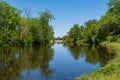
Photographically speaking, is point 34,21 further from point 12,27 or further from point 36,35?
point 12,27

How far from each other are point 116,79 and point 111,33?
2432 inches

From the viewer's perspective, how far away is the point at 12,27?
240 ft

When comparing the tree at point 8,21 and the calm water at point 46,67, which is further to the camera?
the tree at point 8,21

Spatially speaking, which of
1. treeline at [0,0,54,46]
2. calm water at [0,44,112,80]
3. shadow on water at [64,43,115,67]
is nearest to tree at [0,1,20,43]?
treeline at [0,0,54,46]

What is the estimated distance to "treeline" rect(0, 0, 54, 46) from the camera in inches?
2717

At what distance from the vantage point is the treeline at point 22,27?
6900cm

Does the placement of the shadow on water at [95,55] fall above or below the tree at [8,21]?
below

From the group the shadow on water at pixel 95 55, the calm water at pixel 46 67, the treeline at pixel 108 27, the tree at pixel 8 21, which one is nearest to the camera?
the calm water at pixel 46 67

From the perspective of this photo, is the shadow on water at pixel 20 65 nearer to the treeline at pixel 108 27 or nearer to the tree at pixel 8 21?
the treeline at pixel 108 27

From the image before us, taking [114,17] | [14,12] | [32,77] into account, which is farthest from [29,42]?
[32,77]

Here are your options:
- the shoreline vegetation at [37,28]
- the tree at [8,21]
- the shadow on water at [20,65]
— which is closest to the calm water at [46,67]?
the shadow on water at [20,65]

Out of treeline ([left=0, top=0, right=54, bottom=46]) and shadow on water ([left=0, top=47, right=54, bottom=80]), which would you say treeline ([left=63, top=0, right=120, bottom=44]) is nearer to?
treeline ([left=0, top=0, right=54, bottom=46])

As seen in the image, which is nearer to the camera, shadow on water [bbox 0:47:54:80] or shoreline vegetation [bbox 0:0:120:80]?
shadow on water [bbox 0:47:54:80]

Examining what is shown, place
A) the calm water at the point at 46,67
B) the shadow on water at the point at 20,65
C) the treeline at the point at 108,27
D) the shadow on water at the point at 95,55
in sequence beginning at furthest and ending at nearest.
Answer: the treeline at the point at 108,27 → the shadow on water at the point at 95,55 → the shadow on water at the point at 20,65 → the calm water at the point at 46,67
